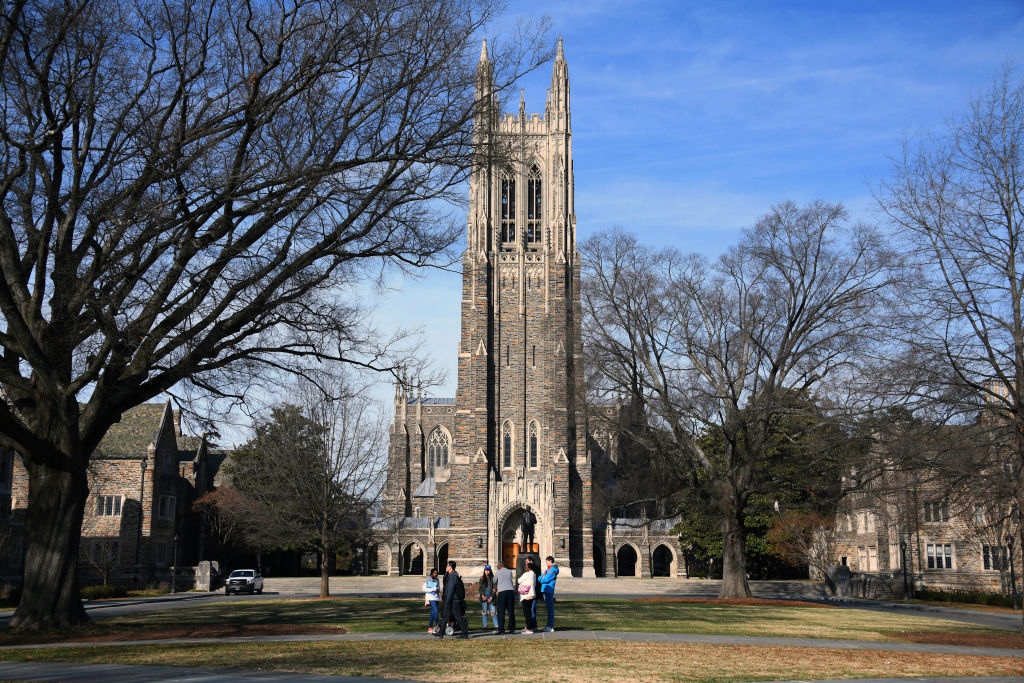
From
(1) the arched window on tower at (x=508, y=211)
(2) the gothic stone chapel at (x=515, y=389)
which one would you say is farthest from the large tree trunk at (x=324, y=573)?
(1) the arched window on tower at (x=508, y=211)

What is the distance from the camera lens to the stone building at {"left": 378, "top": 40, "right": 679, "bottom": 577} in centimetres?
5566

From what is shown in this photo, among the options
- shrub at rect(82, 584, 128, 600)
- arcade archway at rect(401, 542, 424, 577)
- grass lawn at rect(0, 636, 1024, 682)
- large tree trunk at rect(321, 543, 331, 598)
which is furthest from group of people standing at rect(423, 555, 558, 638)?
arcade archway at rect(401, 542, 424, 577)

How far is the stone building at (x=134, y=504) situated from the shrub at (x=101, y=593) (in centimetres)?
523

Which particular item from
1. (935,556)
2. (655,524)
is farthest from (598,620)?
(655,524)

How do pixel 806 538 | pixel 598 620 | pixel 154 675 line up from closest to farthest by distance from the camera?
pixel 154 675 → pixel 598 620 → pixel 806 538

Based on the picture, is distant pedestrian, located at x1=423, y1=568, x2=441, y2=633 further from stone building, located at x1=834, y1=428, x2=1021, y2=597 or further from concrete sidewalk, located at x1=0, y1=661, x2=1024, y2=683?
stone building, located at x1=834, y1=428, x2=1021, y2=597

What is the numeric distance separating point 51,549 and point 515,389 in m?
42.4

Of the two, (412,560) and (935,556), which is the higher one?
(935,556)

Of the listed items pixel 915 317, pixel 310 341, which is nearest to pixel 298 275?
pixel 310 341

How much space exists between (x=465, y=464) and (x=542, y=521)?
225 inches

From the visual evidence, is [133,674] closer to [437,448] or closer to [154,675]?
[154,675]

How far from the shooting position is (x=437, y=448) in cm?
7150

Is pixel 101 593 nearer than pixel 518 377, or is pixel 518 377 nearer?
pixel 101 593

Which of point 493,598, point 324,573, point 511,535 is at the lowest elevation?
point 324,573
